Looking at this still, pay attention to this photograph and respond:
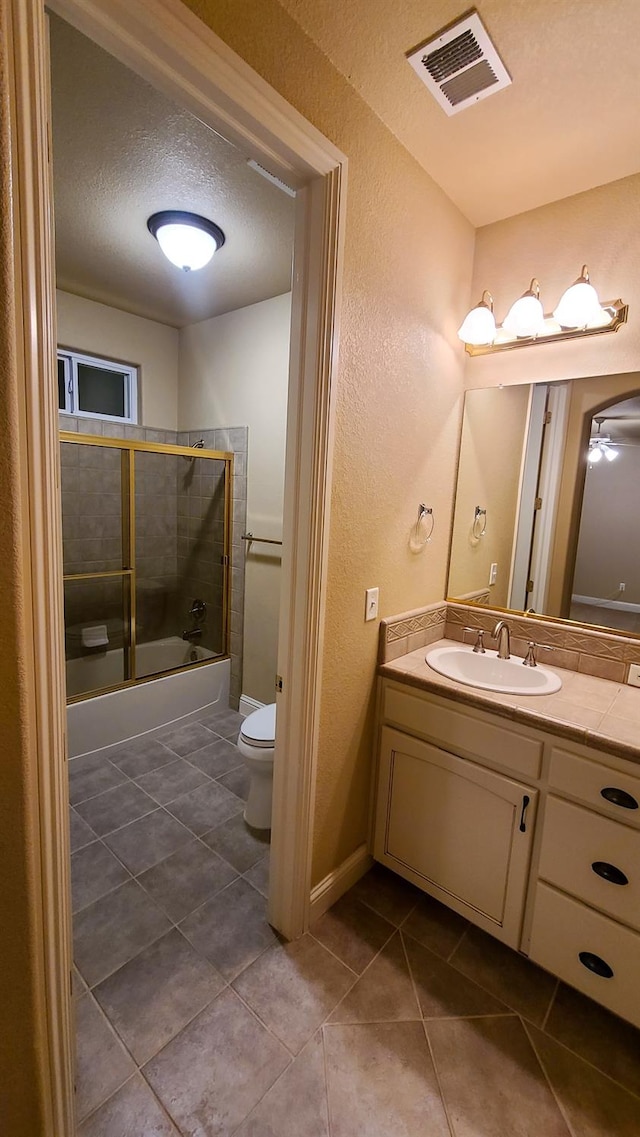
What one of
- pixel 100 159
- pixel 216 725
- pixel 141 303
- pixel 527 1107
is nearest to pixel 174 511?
pixel 141 303

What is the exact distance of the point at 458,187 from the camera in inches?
65.7

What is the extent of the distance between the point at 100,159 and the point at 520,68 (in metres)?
1.35

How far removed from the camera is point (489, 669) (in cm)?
183

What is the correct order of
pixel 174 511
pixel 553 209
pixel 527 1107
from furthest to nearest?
pixel 174 511, pixel 553 209, pixel 527 1107

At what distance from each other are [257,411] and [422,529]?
1434 millimetres

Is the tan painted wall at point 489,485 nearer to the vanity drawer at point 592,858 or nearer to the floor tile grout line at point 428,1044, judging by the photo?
the vanity drawer at point 592,858

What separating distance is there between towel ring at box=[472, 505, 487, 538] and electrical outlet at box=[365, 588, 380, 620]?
2.18 ft

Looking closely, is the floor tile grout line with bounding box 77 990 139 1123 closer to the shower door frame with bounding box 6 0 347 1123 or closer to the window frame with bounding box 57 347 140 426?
the shower door frame with bounding box 6 0 347 1123

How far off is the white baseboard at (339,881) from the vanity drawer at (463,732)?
567 mm

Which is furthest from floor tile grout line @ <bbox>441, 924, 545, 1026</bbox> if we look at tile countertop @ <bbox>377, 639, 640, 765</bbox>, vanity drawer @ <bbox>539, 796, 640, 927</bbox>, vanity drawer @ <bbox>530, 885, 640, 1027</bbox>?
tile countertop @ <bbox>377, 639, 640, 765</bbox>

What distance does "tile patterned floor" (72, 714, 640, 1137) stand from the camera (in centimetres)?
111

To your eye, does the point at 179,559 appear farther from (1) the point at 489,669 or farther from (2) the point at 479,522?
(1) the point at 489,669

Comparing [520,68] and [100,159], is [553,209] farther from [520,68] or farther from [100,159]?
[100,159]

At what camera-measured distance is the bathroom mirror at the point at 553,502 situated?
5.50ft
